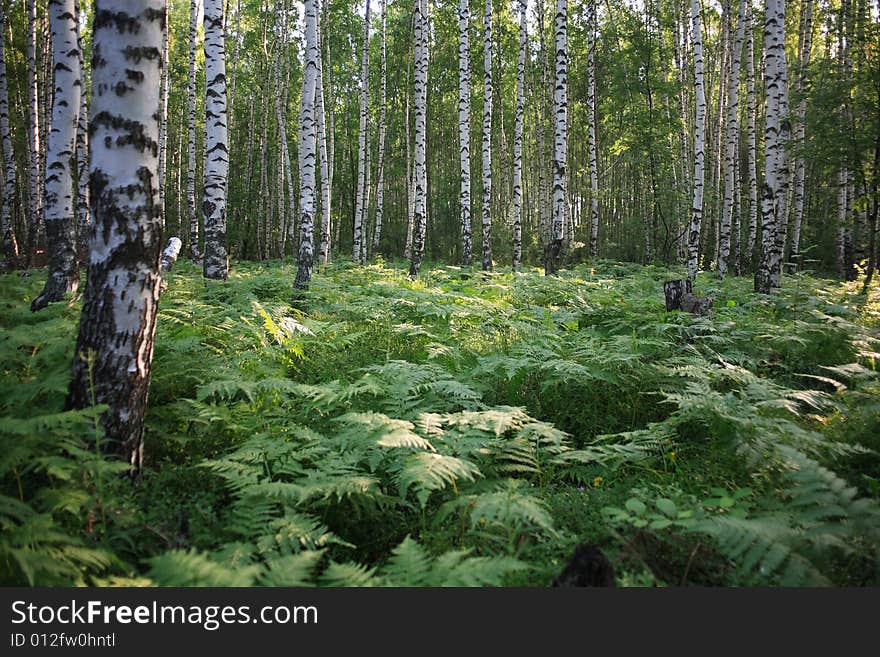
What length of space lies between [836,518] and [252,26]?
33561 mm

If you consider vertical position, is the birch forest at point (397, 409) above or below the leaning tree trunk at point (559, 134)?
below

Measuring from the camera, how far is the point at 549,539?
117 inches

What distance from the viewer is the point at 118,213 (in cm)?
312

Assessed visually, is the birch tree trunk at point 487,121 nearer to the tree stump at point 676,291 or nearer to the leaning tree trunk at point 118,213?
the tree stump at point 676,291

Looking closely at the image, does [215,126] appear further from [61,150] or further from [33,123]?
[33,123]

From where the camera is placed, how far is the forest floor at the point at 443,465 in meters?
2.43

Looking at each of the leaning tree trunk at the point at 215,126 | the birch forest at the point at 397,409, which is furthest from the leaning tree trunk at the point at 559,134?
the leaning tree trunk at the point at 215,126

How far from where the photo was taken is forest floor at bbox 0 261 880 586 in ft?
7.96

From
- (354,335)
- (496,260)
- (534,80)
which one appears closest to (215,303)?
(354,335)

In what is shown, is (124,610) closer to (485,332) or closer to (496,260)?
(485,332)

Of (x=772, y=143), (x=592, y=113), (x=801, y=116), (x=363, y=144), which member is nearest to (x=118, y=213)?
(x=772, y=143)

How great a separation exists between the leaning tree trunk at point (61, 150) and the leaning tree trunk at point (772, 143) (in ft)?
45.2

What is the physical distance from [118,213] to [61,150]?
723cm

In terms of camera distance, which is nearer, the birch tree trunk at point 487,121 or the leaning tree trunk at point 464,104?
the leaning tree trunk at point 464,104
